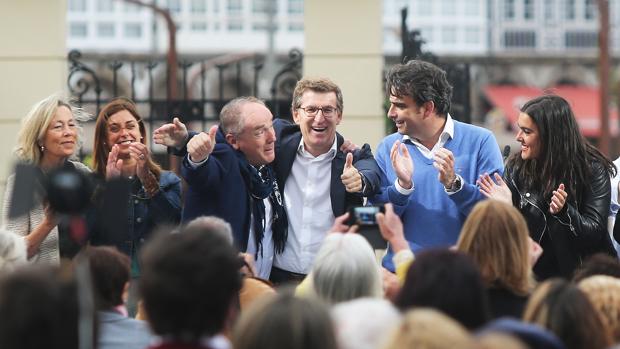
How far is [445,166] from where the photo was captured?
6.77 metres

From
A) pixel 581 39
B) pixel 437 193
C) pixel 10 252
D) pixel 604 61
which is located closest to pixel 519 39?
pixel 581 39

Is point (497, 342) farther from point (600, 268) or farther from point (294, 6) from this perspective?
point (294, 6)

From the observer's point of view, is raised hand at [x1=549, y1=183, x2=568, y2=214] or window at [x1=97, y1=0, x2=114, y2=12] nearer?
raised hand at [x1=549, y1=183, x2=568, y2=214]

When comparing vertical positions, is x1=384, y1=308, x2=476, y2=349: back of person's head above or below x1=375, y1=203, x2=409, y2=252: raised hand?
below

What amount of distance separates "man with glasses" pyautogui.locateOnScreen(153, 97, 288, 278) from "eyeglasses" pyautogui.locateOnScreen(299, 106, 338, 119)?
208 millimetres

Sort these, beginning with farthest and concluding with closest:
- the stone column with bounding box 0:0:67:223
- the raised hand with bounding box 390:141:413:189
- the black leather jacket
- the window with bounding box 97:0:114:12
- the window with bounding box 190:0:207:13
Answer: the window with bounding box 97:0:114:12 < the window with bounding box 190:0:207:13 < the stone column with bounding box 0:0:67:223 < the black leather jacket < the raised hand with bounding box 390:141:413:189

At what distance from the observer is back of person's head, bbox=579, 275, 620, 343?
4973mm

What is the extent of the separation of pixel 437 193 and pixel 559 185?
630 millimetres

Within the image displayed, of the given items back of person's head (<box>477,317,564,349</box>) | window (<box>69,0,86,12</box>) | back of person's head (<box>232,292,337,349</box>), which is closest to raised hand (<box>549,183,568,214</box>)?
back of person's head (<box>477,317,564,349</box>)

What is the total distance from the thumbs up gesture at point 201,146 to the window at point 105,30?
73859 millimetres

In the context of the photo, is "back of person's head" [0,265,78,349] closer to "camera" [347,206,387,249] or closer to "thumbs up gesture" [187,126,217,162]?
"camera" [347,206,387,249]

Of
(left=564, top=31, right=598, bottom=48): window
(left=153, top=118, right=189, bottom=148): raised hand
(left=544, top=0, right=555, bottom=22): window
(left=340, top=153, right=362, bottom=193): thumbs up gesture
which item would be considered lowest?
(left=340, top=153, right=362, bottom=193): thumbs up gesture

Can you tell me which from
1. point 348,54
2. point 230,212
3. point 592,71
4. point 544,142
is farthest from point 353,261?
point 592,71

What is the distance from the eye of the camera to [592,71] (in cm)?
5934
